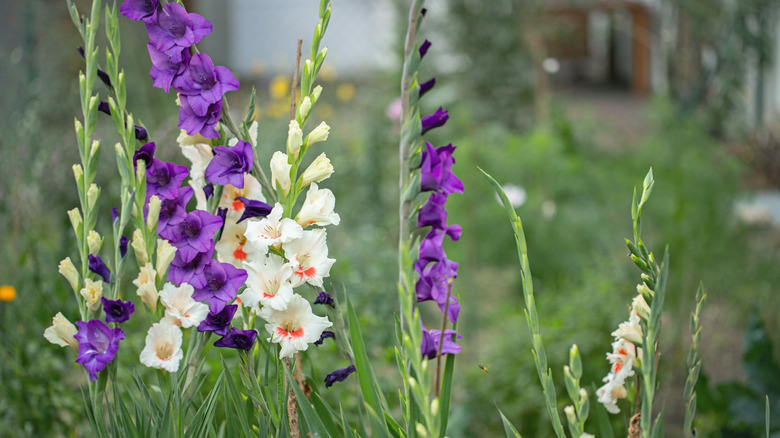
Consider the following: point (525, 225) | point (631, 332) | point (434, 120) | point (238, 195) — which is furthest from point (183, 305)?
point (525, 225)

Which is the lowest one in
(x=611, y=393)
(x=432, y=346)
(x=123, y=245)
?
(x=611, y=393)

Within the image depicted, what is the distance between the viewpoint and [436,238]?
884 mm

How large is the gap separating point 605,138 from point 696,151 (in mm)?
3423

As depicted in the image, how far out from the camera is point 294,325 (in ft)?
2.83

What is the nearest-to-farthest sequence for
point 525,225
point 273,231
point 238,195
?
point 273,231 → point 238,195 → point 525,225

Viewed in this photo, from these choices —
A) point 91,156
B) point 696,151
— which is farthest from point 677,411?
point 91,156

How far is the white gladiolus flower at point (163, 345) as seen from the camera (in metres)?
0.88

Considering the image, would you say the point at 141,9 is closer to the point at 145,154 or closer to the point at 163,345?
the point at 145,154

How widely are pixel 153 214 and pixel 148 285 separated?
9 cm

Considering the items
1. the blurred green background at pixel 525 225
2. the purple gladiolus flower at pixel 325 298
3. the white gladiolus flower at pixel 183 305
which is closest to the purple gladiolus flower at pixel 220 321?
the white gladiolus flower at pixel 183 305

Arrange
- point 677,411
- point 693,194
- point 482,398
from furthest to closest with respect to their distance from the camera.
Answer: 1. point 693,194
2. point 677,411
3. point 482,398

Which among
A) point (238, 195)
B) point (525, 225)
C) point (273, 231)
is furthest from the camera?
point (525, 225)

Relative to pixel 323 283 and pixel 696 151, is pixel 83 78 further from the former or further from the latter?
pixel 696 151

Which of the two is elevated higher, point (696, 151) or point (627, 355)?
point (627, 355)
